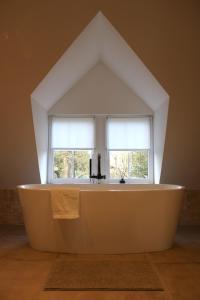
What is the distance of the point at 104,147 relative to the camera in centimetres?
484

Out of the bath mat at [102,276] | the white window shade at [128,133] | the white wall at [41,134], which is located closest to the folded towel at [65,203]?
the bath mat at [102,276]

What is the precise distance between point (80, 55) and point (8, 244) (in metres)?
2.68

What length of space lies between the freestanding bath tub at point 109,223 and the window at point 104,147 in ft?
6.00

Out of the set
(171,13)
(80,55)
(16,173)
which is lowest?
(16,173)

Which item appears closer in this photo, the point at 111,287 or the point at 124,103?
the point at 111,287

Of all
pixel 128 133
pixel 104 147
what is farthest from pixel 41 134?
pixel 128 133

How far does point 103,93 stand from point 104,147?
3.01ft

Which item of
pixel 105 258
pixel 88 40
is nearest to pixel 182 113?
pixel 88 40

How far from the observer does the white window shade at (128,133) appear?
4824 millimetres

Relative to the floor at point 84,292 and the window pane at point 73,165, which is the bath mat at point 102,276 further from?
the window pane at point 73,165

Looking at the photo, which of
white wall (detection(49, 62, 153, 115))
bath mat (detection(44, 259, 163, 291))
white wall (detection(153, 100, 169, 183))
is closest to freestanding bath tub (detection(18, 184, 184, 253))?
bath mat (detection(44, 259, 163, 291))

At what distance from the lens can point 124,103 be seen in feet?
15.8

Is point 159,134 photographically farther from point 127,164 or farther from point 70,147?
point 70,147

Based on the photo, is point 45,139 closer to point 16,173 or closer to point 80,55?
point 16,173
